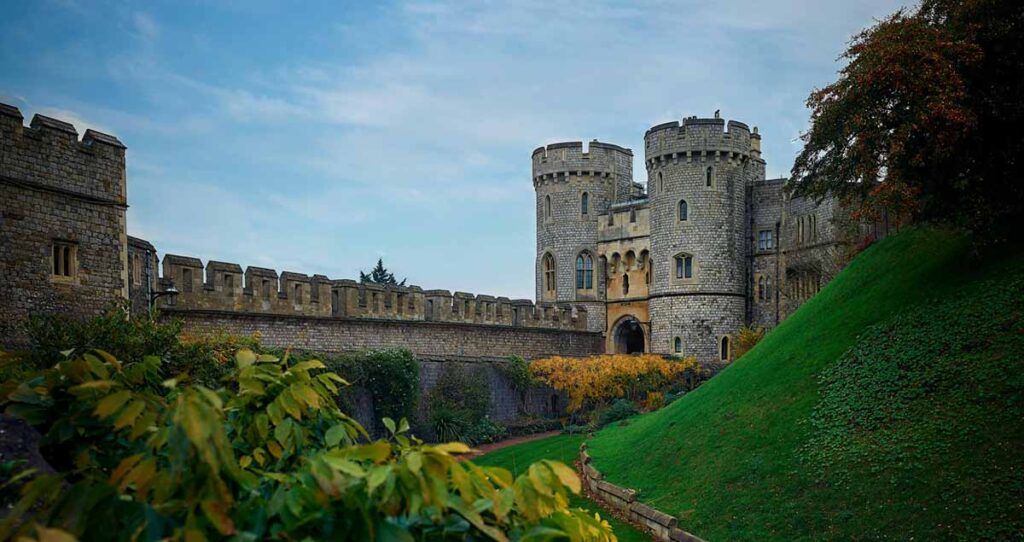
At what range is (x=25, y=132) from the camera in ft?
41.8

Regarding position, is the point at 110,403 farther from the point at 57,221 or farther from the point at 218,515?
the point at 57,221

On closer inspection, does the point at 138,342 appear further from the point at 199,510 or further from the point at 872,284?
the point at 872,284

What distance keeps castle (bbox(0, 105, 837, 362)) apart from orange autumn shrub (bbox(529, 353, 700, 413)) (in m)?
2.27

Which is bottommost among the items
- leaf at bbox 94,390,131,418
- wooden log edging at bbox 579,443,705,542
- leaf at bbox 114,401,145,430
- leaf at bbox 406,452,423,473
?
wooden log edging at bbox 579,443,705,542

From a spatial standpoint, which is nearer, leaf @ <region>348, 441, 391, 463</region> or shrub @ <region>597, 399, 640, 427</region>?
leaf @ <region>348, 441, 391, 463</region>

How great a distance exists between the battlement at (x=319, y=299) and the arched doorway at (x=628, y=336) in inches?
239

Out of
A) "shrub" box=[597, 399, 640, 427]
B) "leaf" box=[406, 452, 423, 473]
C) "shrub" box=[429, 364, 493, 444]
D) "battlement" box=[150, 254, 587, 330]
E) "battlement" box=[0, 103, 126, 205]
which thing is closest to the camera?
"leaf" box=[406, 452, 423, 473]

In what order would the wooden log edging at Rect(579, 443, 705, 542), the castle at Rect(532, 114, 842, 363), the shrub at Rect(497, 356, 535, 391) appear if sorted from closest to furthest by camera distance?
the wooden log edging at Rect(579, 443, 705, 542) < the shrub at Rect(497, 356, 535, 391) < the castle at Rect(532, 114, 842, 363)

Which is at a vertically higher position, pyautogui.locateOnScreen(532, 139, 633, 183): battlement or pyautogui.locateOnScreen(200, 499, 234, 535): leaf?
pyautogui.locateOnScreen(532, 139, 633, 183): battlement

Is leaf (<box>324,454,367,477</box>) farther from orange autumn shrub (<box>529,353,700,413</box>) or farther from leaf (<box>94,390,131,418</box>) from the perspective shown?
orange autumn shrub (<box>529,353,700,413</box>)

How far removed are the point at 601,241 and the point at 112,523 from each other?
1455 inches

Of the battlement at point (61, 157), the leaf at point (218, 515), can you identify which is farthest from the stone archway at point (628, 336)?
the leaf at point (218, 515)

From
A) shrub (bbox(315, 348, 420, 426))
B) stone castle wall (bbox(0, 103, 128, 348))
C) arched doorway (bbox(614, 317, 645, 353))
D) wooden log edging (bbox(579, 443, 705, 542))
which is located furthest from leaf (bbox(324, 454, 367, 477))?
arched doorway (bbox(614, 317, 645, 353))

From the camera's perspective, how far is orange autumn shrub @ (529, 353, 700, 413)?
1153 inches
